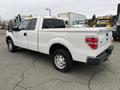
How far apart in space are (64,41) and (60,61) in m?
0.79

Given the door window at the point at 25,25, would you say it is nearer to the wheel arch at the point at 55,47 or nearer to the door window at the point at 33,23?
the door window at the point at 33,23

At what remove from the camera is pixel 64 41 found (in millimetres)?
3695

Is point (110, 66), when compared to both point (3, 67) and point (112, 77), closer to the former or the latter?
point (112, 77)

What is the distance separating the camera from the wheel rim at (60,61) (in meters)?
4.00

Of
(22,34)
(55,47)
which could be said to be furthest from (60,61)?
(22,34)

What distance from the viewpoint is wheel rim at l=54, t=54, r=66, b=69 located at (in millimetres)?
3998

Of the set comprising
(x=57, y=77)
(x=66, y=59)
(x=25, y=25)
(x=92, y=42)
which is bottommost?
(x=57, y=77)

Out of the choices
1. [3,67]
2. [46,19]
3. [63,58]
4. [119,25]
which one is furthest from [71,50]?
[119,25]

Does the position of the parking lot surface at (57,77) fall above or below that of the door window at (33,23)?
below

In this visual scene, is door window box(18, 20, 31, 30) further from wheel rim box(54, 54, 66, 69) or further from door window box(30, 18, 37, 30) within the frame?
wheel rim box(54, 54, 66, 69)

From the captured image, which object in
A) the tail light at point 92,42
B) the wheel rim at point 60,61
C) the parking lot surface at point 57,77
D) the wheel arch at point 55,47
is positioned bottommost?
the parking lot surface at point 57,77

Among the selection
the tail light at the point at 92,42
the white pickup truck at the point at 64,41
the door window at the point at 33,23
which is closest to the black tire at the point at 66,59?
the white pickup truck at the point at 64,41

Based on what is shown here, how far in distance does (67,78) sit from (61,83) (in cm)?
36

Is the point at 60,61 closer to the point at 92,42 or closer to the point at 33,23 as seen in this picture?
the point at 92,42
